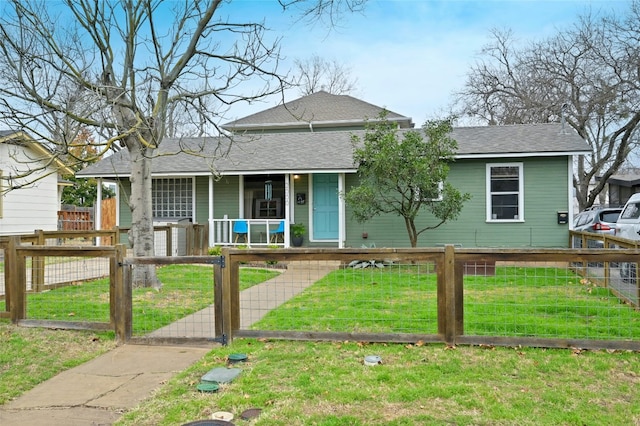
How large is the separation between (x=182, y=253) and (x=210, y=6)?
6867mm

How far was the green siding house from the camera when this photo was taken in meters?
13.3

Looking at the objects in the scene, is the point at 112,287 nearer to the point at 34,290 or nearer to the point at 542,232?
the point at 34,290

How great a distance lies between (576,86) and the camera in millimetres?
25734

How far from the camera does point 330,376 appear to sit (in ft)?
13.3

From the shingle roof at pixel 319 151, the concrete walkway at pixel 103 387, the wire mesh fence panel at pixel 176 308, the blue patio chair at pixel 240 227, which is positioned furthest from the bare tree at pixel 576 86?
the concrete walkway at pixel 103 387

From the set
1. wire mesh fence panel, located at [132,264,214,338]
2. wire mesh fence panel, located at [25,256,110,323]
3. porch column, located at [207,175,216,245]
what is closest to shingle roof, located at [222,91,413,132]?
porch column, located at [207,175,216,245]

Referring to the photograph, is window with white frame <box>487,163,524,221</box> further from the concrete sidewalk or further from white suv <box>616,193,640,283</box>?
the concrete sidewalk

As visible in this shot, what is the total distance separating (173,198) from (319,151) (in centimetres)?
480

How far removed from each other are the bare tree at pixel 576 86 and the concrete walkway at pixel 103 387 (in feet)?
61.8

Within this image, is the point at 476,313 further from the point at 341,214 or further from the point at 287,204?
the point at 287,204

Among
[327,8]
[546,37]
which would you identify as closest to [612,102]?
[546,37]

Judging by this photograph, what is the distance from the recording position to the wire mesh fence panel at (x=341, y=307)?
578cm

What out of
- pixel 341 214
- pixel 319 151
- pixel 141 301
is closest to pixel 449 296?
pixel 141 301

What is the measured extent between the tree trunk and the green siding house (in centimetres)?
360
